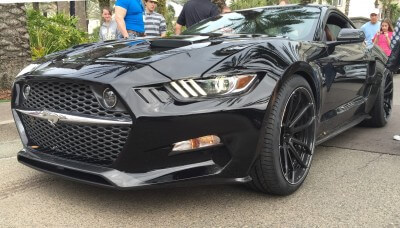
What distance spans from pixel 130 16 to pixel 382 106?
358 centimetres

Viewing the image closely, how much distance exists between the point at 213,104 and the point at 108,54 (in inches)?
32.7

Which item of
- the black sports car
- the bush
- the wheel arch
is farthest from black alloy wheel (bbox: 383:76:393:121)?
the bush

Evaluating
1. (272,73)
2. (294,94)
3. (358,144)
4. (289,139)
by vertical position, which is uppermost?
(272,73)

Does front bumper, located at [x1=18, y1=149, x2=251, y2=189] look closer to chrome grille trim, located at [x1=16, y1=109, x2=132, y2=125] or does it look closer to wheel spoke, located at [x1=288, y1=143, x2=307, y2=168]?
chrome grille trim, located at [x1=16, y1=109, x2=132, y2=125]

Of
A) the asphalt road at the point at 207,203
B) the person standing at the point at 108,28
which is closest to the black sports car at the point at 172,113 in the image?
the asphalt road at the point at 207,203

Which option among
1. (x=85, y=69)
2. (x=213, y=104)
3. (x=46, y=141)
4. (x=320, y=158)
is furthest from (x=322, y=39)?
(x=46, y=141)

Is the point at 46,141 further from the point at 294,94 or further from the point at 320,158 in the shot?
the point at 320,158

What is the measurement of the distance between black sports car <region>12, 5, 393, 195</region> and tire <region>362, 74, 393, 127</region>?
7.04 ft

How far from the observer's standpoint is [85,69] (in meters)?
2.68

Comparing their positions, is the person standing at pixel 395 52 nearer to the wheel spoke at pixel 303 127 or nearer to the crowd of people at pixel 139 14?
the wheel spoke at pixel 303 127

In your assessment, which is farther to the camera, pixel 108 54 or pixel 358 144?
pixel 358 144

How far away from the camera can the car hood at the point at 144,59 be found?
2588 millimetres

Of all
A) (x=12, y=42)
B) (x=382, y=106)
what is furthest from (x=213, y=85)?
(x=12, y=42)

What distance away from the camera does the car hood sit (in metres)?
2.59
